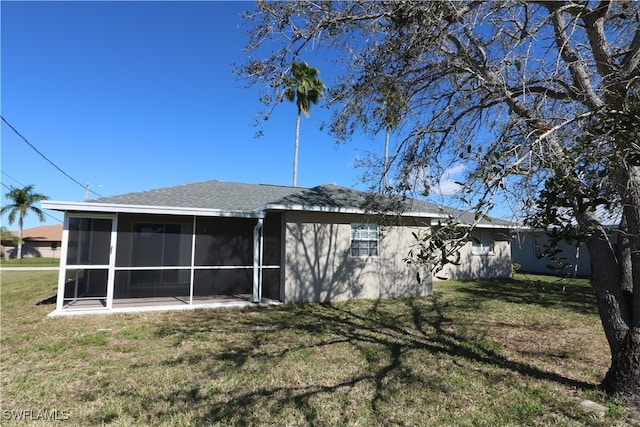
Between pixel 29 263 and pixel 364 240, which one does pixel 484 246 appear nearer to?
pixel 364 240

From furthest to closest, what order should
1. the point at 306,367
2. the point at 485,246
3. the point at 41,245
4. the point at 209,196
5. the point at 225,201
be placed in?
the point at 41,245
the point at 485,246
the point at 209,196
the point at 225,201
the point at 306,367

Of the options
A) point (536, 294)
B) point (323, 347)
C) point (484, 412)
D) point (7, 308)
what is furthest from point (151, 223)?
point (536, 294)

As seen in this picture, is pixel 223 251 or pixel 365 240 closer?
pixel 223 251

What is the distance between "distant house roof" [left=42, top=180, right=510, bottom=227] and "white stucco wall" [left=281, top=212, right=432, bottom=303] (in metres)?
0.55

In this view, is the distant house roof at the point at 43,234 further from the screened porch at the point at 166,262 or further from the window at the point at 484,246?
the window at the point at 484,246

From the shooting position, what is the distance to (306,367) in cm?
540

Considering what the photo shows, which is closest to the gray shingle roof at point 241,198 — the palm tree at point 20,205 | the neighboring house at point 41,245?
the palm tree at point 20,205

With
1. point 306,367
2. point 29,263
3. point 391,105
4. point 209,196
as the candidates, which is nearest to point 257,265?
point 209,196

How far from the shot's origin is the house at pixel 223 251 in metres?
9.39

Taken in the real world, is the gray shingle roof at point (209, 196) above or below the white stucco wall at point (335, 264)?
above

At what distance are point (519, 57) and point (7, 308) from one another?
13.1 metres

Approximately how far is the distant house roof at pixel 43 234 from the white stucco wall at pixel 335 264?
48981mm

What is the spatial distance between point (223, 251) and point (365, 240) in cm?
454

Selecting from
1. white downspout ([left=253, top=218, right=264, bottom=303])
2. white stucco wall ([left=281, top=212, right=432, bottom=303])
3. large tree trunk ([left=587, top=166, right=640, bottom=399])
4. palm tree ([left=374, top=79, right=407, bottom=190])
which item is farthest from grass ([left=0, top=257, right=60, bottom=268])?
large tree trunk ([left=587, top=166, right=640, bottom=399])
